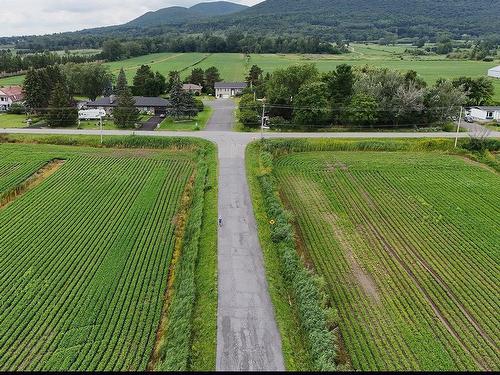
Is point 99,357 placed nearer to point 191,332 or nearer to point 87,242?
point 191,332

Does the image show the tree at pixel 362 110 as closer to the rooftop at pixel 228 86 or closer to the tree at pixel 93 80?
the rooftop at pixel 228 86

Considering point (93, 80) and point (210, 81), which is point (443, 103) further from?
point (93, 80)

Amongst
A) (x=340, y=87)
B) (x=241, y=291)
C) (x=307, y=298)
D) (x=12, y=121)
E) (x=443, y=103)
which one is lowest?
(x=241, y=291)

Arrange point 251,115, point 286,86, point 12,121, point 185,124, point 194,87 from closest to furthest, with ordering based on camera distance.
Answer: point 251,115
point 185,124
point 286,86
point 12,121
point 194,87

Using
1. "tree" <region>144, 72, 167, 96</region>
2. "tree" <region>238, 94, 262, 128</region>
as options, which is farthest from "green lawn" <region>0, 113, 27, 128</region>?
"tree" <region>238, 94, 262, 128</region>

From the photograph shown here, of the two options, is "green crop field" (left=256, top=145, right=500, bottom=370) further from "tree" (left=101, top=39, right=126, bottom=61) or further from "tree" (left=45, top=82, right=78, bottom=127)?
"tree" (left=101, top=39, right=126, bottom=61)

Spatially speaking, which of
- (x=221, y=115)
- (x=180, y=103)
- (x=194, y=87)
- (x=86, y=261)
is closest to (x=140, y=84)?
(x=194, y=87)

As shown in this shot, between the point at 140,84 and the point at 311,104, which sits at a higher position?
the point at 140,84

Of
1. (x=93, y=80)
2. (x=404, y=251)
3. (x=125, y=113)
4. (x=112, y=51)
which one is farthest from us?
(x=112, y=51)
